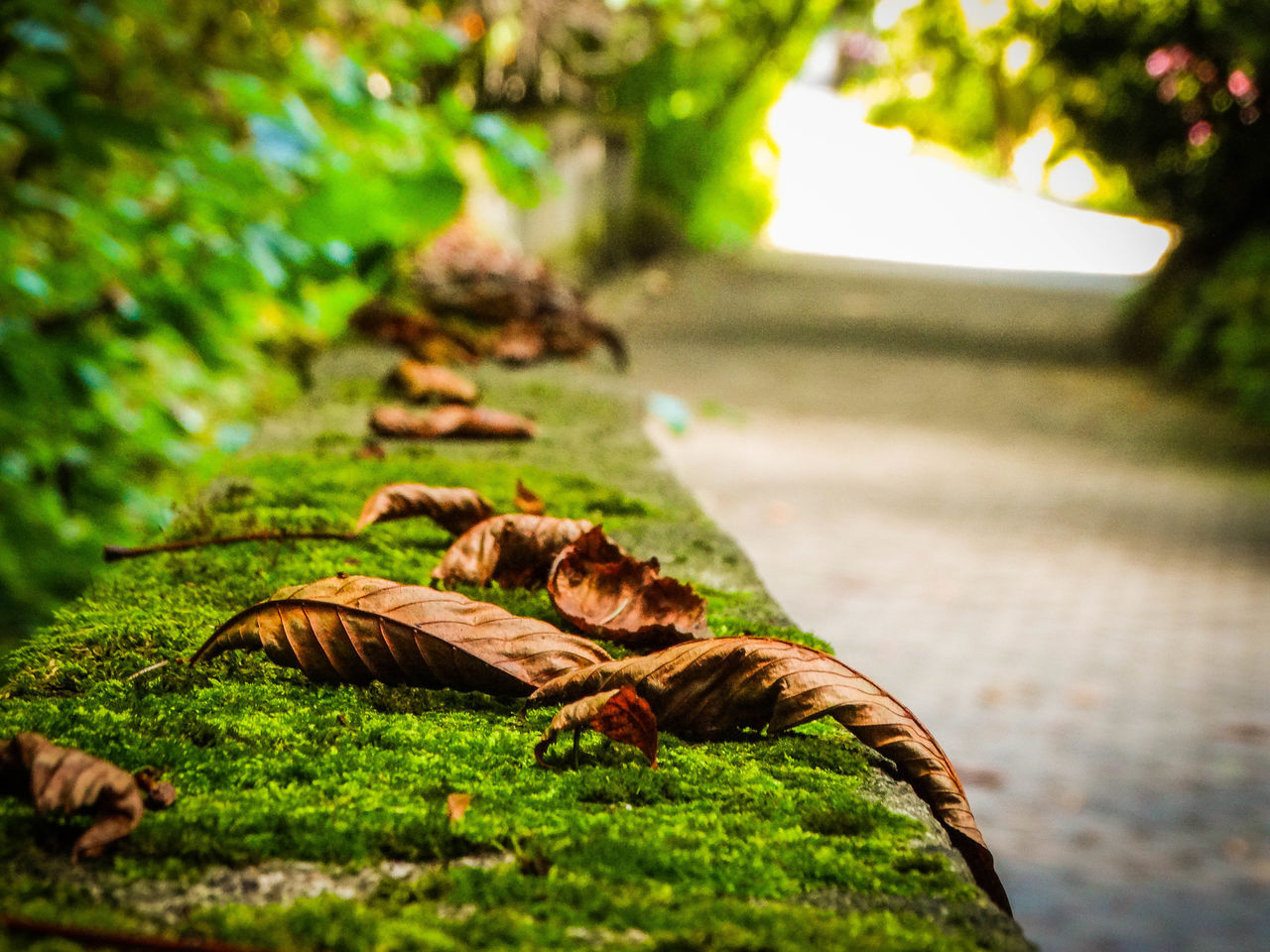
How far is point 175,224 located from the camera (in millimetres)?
2406

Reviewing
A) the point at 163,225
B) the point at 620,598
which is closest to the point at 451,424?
the point at 163,225

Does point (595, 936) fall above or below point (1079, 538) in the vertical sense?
below

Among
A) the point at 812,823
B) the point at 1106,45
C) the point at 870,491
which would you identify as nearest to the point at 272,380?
the point at 812,823

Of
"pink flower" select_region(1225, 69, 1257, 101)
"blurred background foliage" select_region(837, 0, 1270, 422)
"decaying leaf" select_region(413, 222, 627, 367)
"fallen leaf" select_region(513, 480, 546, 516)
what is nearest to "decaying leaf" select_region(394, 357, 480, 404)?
"decaying leaf" select_region(413, 222, 627, 367)

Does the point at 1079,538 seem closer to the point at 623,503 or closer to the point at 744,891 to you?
the point at 623,503

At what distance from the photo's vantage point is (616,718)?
910 mm

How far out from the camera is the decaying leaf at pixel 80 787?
0.72 meters

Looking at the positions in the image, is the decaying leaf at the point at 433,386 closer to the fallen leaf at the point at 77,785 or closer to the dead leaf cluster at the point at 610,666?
the dead leaf cluster at the point at 610,666

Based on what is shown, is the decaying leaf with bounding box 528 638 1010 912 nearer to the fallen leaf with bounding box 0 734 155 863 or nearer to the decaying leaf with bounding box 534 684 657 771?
the decaying leaf with bounding box 534 684 657 771

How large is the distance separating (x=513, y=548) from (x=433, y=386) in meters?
1.17

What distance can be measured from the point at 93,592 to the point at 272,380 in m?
3.22

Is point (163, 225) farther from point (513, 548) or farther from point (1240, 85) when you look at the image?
point (1240, 85)

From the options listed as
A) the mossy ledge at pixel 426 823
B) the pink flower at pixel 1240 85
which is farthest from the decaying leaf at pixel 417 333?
the pink flower at pixel 1240 85

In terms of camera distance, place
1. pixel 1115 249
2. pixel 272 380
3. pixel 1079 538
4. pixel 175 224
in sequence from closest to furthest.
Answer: pixel 175 224 < pixel 272 380 < pixel 1079 538 < pixel 1115 249
